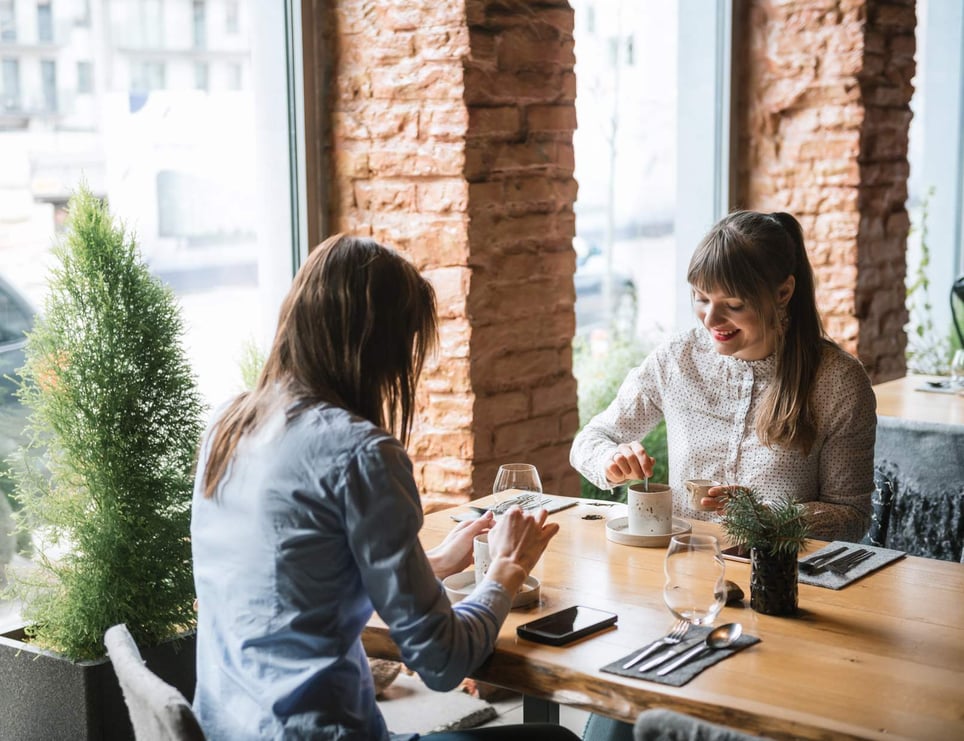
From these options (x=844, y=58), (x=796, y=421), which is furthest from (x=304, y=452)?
(x=844, y=58)

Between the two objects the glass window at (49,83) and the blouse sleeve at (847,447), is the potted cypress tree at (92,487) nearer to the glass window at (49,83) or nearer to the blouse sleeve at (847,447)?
the glass window at (49,83)

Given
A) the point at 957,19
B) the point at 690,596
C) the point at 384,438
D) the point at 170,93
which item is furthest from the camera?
the point at 957,19

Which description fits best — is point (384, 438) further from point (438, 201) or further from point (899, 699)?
point (438, 201)

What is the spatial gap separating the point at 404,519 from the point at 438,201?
179cm

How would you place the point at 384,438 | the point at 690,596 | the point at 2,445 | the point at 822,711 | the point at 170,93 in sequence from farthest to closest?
the point at 170,93 < the point at 2,445 < the point at 690,596 < the point at 384,438 < the point at 822,711

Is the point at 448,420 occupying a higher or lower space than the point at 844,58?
lower

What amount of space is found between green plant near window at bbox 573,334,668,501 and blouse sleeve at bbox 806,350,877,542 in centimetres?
197

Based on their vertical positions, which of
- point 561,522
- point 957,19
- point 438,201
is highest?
point 957,19

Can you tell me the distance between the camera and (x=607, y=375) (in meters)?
4.73

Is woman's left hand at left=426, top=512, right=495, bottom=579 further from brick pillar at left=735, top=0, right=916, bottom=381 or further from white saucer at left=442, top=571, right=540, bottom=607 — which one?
brick pillar at left=735, top=0, right=916, bottom=381

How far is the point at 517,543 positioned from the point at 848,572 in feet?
2.12

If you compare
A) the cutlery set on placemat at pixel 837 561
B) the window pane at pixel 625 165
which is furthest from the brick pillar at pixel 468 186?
the cutlery set on placemat at pixel 837 561

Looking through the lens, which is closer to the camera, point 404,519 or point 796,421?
point 404,519

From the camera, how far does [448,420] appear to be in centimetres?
333
